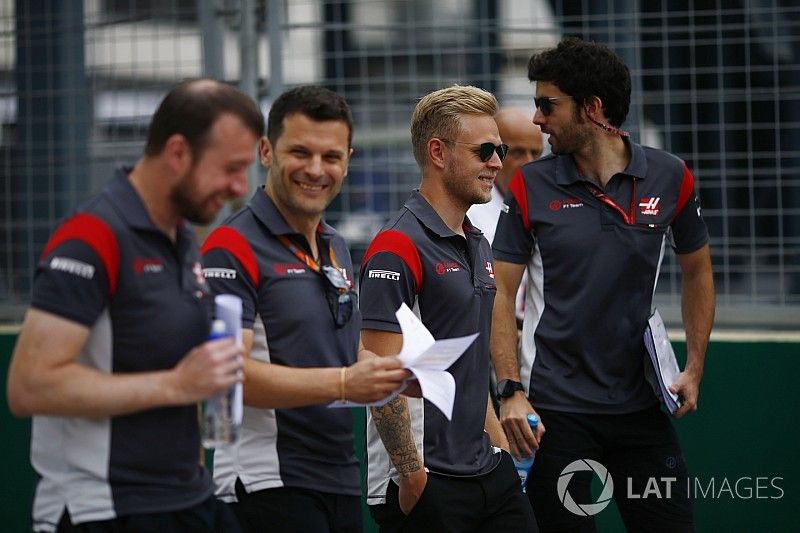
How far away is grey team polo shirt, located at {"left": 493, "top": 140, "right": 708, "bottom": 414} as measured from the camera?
15.9ft

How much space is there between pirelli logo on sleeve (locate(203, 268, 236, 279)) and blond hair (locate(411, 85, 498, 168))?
1.10 metres

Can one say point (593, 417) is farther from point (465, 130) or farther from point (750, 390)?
point (750, 390)

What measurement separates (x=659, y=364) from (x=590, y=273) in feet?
1.42

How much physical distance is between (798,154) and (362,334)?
121 inches

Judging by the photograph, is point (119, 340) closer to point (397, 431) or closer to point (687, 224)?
point (397, 431)

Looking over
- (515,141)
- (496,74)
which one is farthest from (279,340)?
(496,74)

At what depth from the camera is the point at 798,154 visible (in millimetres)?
6230

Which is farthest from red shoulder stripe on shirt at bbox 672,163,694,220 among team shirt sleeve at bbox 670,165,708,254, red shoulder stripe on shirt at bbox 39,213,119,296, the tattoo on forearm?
red shoulder stripe on shirt at bbox 39,213,119,296

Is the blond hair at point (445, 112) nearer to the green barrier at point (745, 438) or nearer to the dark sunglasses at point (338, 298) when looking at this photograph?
the dark sunglasses at point (338, 298)

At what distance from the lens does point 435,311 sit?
419cm

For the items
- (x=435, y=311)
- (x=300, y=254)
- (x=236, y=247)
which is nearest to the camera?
(x=236, y=247)

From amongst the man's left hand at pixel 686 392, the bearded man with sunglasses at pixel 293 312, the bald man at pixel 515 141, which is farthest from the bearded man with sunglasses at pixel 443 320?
the bald man at pixel 515 141

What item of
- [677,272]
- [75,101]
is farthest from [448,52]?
[75,101]

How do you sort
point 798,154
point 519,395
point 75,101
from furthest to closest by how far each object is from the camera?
point 75,101, point 798,154, point 519,395
